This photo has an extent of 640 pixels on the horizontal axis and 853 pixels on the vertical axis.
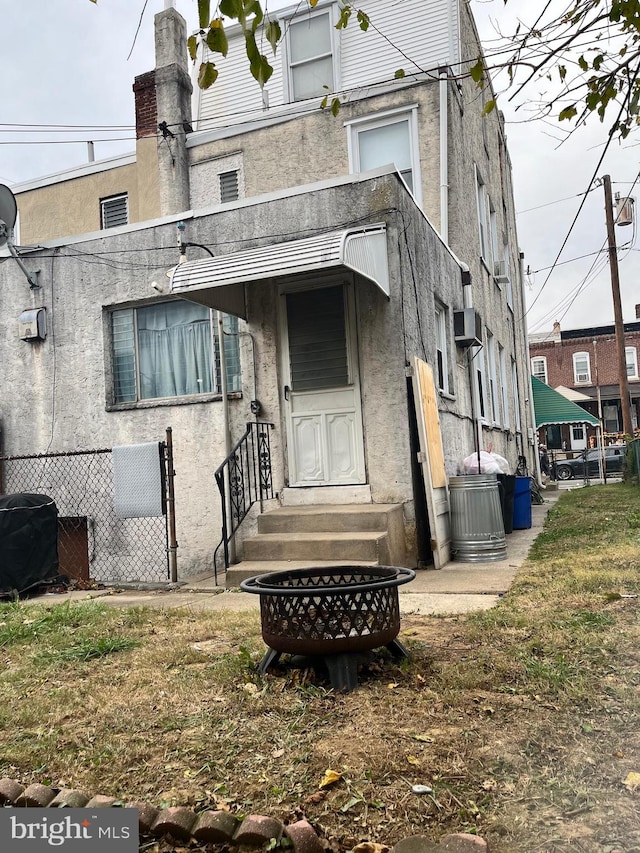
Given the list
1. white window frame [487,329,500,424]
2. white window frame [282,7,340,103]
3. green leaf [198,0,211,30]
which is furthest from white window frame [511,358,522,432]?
green leaf [198,0,211,30]

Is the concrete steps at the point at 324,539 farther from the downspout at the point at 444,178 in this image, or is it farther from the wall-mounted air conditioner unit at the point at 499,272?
the wall-mounted air conditioner unit at the point at 499,272

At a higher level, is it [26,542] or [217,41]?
[217,41]

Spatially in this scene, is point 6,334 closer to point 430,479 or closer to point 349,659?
point 430,479

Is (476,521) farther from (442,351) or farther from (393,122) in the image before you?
(393,122)

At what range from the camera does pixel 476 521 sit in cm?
804

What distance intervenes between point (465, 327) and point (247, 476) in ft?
14.6

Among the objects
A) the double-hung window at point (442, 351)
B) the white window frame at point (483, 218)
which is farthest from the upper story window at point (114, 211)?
the double-hung window at point (442, 351)

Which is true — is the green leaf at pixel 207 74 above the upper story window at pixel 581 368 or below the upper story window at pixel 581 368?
below

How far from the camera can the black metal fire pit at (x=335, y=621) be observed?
11.6 ft

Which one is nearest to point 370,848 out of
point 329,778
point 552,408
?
point 329,778

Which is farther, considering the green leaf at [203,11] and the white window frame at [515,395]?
the white window frame at [515,395]

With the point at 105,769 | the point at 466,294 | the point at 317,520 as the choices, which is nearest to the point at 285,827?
the point at 105,769

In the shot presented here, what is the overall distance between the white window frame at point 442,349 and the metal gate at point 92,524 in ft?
12.6

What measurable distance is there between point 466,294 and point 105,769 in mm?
10002
